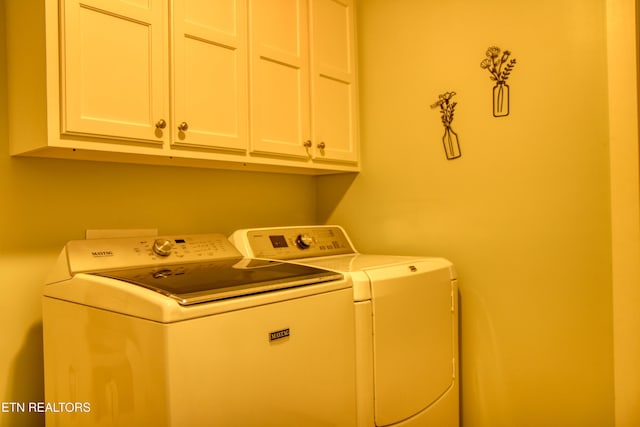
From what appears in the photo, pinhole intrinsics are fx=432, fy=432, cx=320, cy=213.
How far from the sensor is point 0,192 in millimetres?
1361

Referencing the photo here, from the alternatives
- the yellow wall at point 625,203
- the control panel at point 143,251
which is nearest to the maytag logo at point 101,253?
the control panel at point 143,251

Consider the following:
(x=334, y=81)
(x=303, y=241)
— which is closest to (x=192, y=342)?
(x=303, y=241)

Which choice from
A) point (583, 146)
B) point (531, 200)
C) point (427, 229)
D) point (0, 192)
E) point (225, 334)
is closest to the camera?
point (225, 334)

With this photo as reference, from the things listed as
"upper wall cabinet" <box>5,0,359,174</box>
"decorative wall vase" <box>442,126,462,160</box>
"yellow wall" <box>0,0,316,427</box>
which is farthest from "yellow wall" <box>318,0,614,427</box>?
"yellow wall" <box>0,0,316,427</box>

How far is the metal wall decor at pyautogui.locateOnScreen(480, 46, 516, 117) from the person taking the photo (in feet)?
5.49

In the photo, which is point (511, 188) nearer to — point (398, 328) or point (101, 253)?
point (398, 328)

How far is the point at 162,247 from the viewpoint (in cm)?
150

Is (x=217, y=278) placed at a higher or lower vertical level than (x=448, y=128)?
lower

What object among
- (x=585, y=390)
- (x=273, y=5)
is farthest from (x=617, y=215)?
(x=273, y=5)

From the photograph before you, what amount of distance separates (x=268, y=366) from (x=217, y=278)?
0.88 feet

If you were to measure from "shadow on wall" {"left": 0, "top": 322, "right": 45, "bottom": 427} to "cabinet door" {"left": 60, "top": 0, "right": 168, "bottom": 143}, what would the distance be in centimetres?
75

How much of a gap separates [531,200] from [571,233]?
0.18m

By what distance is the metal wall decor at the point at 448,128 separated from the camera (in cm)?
182

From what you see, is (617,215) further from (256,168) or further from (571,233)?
(256,168)
